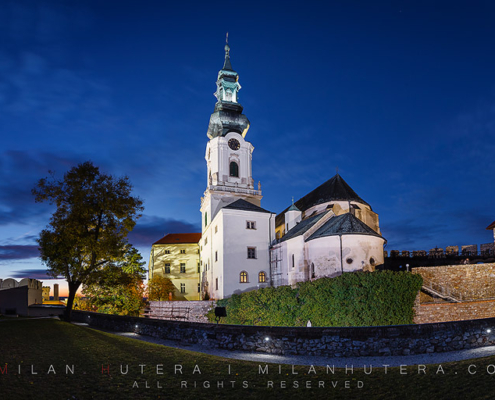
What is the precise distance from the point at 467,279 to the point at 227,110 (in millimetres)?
35928

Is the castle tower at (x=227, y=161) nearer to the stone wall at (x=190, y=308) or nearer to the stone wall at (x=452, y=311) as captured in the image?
the stone wall at (x=190, y=308)

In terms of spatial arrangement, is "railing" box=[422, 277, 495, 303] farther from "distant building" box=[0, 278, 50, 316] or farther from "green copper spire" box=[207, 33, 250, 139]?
"distant building" box=[0, 278, 50, 316]

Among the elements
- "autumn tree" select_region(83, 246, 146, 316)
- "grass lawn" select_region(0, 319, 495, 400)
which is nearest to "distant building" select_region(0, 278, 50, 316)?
"autumn tree" select_region(83, 246, 146, 316)

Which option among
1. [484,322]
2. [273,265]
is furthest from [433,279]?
[484,322]

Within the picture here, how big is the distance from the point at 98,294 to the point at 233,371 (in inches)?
920

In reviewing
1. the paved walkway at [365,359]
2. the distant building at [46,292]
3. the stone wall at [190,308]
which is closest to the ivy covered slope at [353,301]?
the paved walkway at [365,359]

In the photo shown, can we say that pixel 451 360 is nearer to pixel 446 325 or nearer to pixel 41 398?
pixel 446 325

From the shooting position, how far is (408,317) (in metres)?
23.0

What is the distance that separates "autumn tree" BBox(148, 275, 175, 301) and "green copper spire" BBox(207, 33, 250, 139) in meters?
21.6

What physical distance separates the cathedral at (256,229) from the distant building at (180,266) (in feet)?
35.0

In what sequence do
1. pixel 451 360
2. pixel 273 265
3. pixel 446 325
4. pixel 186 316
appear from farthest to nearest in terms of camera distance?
pixel 273 265 → pixel 186 316 → pixel 446 325 → pixel 451 360

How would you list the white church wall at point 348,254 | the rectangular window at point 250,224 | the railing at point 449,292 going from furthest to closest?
the rectangular window at point 250,224 < the white church wall at point 348,254 < the railing at point 449,292

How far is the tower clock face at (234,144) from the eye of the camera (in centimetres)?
5072

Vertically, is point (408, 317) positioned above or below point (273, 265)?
below
